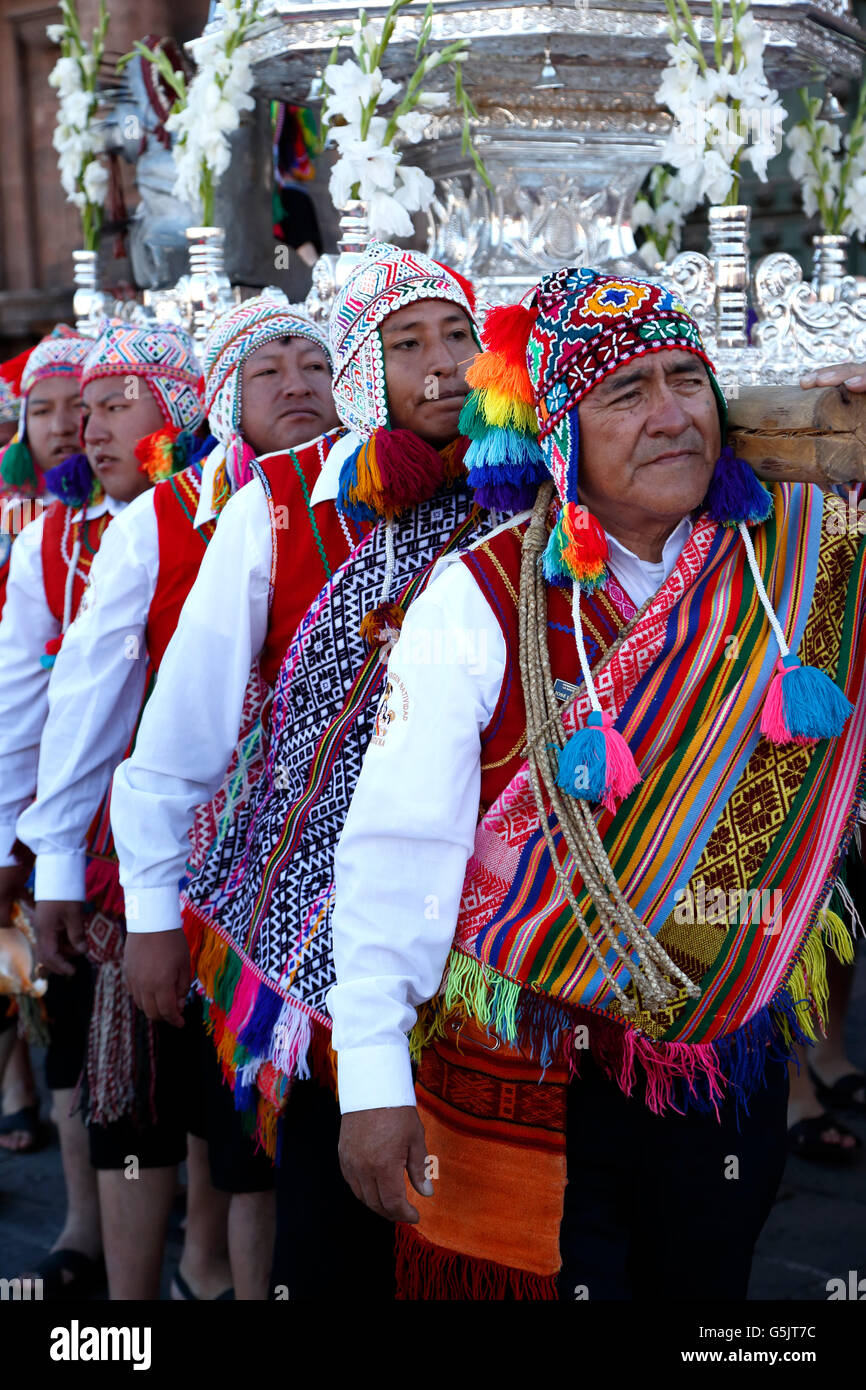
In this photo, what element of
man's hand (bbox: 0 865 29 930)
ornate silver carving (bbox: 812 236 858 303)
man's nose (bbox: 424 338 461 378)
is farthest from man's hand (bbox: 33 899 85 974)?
ornate silver carving (bbox: 812 236 858 303)

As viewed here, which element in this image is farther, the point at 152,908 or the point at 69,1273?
the point at 69,1273

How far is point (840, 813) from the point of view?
195 cm

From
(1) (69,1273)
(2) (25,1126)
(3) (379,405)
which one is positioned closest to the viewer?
(3) (379,405)

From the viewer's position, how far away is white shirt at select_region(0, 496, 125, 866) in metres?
3.15

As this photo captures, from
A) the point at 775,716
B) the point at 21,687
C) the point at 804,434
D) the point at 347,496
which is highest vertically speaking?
the point at 804,434

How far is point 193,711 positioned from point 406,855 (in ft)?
2.25

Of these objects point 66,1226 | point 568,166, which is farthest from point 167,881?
point 568,166

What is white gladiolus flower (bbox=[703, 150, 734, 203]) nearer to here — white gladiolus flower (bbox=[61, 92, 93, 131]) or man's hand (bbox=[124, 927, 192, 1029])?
white gladiolus flower (bbox=[61, 92, 93, 131])

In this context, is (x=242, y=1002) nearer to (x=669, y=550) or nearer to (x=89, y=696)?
(x=89, y=696)

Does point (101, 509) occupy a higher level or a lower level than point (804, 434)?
lower

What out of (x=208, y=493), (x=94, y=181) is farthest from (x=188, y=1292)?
(x=94, y=181)

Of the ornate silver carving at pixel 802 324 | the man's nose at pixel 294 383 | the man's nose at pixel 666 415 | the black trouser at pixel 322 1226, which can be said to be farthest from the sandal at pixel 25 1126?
the man's nose at pixel 666 415

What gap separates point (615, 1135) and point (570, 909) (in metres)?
0.32

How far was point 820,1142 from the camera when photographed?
144 inches
